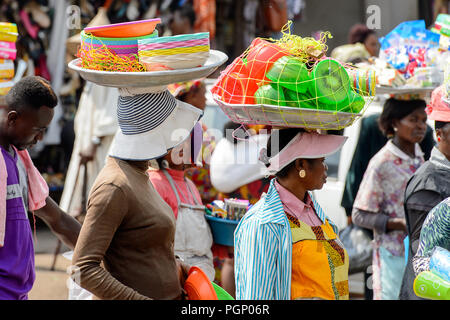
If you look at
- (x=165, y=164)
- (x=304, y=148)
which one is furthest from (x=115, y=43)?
(x=165, y=164)

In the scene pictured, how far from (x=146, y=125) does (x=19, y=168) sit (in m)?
0.68

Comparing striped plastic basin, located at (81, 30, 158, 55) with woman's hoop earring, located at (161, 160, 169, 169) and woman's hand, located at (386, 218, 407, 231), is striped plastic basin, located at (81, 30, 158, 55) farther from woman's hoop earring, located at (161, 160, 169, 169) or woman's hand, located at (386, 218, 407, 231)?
woman's hand, located at (386, 218, 407, 231)

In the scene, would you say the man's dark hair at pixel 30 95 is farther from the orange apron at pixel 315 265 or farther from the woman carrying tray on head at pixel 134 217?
the orange apron at pixel 315 265

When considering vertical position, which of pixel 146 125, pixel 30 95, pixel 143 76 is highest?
pixel 143 76

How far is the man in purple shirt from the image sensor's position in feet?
11.0

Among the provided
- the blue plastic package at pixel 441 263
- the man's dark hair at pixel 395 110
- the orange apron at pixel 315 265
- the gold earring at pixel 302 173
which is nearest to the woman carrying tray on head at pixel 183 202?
the gold earring at pixel 302 173

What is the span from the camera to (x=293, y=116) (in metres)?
3.12

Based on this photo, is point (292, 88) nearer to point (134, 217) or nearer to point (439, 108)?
→ point (134, 217)

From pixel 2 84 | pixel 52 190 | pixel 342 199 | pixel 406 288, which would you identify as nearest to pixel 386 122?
pixel 342 199

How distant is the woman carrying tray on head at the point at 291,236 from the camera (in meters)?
2.98

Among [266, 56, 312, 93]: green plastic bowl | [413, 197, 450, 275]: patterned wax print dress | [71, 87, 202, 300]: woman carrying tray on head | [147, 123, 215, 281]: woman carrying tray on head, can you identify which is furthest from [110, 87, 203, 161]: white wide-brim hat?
[413, 197, 450, 275]: patterned wax print dress

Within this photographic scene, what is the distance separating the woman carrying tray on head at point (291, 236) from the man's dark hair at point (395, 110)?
87.5 inches
